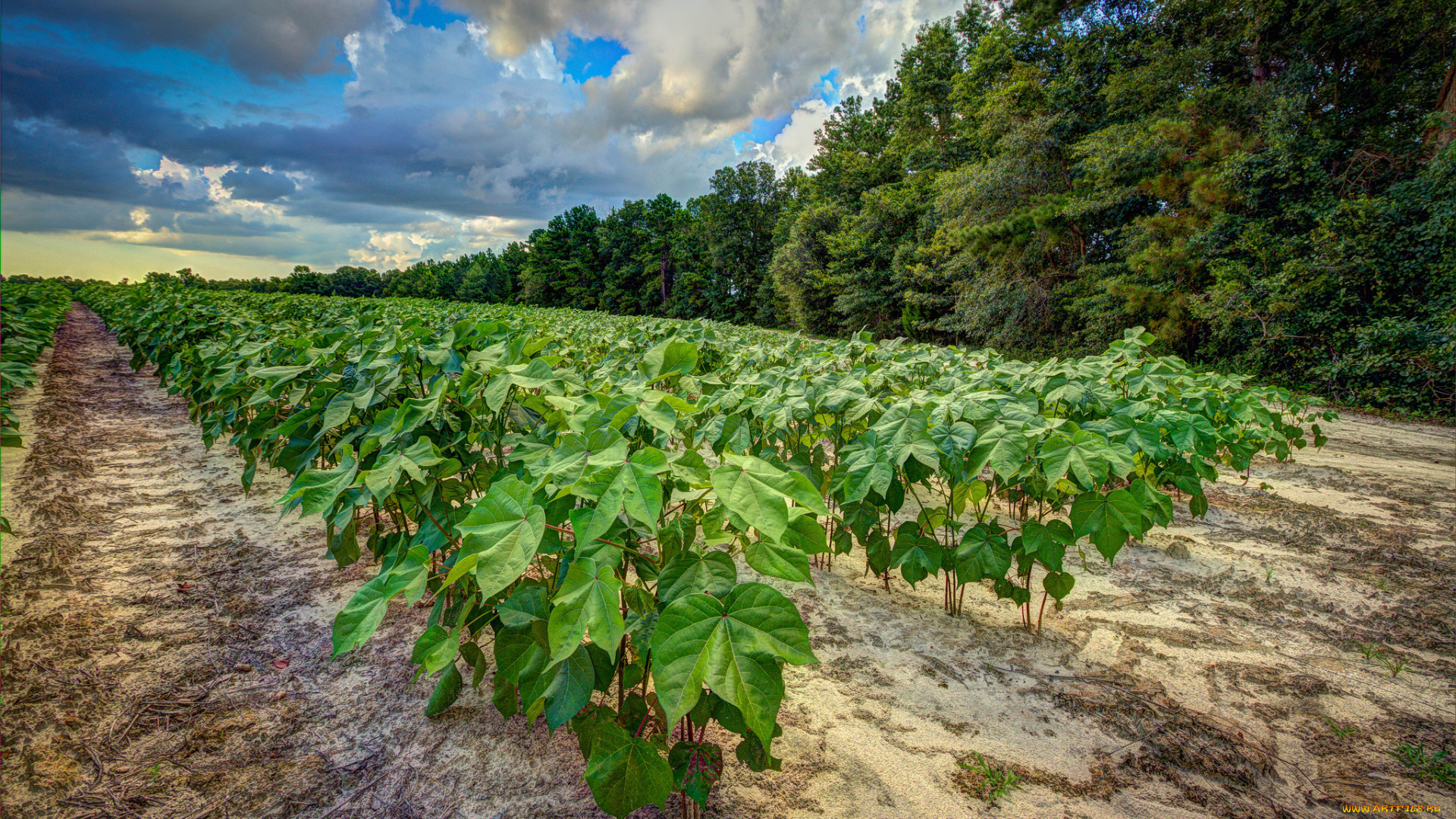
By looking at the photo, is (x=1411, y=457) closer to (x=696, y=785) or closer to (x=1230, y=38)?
(x=696, y=785)

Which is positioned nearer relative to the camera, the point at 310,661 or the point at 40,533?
the point at 310,661

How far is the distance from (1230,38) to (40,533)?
883 inches

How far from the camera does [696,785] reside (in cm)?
147

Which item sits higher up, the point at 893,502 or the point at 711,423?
the point at 711,423

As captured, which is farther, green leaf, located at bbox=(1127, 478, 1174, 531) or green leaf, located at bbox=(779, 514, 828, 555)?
green leaf, located at bbox=(1127, 478, 1174, 531)

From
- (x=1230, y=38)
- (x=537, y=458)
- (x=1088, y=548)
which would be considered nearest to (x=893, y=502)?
(x=537, y=458)

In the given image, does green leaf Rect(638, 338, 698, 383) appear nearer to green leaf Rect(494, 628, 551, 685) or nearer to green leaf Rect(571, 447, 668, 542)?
green leaf Rect(571, 447, 668, 542)

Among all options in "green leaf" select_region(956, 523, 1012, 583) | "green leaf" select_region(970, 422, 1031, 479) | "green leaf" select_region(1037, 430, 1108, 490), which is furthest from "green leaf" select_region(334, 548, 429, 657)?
"green leaf" select_region(956, 523, 1012, 583)

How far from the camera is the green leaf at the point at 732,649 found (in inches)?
38.3

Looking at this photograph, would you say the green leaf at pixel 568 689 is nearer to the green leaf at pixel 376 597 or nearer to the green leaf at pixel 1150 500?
the green leaf at pixel 376 597

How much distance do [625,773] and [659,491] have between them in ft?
2.41

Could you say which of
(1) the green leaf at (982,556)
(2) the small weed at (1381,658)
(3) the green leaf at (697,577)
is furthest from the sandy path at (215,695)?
(2) the small weed at (1381,658)

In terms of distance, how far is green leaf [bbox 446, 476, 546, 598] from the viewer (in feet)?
3.51

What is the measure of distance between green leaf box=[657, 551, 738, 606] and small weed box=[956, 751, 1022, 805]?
1.29 metres
